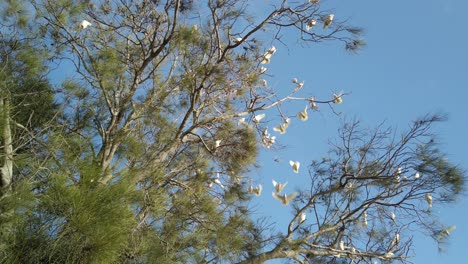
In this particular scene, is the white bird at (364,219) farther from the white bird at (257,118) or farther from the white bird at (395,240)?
the white bird at (257,118)

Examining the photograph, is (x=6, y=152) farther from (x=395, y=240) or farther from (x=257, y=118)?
(x=395, y=240)

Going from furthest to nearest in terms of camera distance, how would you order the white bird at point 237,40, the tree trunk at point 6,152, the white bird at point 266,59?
1. the white bird at point 266,59
2. the white bird at point 237,40
3. the tree trunk at point 6,152

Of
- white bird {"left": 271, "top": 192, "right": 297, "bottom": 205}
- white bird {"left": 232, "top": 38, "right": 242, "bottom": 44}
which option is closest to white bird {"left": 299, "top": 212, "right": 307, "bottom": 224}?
white bird {"left": 271, "top": 192, "right": 297, "bottom": 205}

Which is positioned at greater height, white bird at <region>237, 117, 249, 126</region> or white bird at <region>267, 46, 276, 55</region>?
white bird at <region>267, 46, 276, 55</region>

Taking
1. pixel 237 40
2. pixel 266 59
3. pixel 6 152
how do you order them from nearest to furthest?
pixel 6 152 < pixel 237 40 < pixel 266 59

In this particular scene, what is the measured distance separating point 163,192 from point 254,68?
2.58ft

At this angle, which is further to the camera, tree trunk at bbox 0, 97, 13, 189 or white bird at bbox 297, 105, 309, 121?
white bird at bbox 297, 105, 309, 121

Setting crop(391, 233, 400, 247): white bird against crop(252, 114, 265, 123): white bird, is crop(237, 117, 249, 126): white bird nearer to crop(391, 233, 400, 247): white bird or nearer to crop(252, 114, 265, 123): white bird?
crop(252, 114, 265, 123): white bird

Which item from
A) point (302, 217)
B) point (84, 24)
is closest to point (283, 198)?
point (302, 217)

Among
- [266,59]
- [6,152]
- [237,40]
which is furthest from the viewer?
Answer: [266,59]

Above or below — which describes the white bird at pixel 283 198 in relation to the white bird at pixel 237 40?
below

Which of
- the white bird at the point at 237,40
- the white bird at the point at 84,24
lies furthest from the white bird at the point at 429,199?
the white bird at the point at 84,24

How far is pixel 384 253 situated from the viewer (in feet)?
10.6

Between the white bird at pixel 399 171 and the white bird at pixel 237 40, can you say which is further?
the white bird at pixel 399 171
